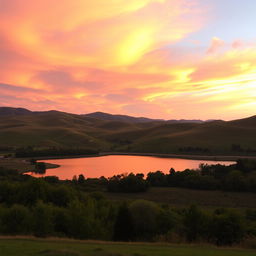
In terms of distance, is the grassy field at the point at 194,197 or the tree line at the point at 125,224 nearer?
the tree line at the point at 125,224

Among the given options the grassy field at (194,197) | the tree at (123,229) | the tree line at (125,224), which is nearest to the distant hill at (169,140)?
the grassy field at (194,197)

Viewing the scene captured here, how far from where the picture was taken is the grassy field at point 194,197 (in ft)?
149

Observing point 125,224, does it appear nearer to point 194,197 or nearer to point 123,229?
point 123,229

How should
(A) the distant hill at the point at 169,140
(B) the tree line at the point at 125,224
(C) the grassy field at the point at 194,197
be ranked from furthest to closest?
(A) the distant hill at the point at 169,140 < (C) the grassy field at the point at 194,197 < (B) the tree line at the point at 125,224

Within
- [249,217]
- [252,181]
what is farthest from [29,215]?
[252,181]

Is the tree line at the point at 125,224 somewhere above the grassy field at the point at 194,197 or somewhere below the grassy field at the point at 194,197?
above

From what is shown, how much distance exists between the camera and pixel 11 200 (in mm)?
34250

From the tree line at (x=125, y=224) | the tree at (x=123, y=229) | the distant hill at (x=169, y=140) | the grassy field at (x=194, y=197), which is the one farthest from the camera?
the distant hill at (x=169, y=140)

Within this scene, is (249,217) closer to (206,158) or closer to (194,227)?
(194,227)

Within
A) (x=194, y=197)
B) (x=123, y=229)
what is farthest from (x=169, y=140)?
(x=123, y=229)

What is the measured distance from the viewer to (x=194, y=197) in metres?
50.2

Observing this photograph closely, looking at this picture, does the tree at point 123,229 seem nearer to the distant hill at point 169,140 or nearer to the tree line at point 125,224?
the tree line at point 125,224

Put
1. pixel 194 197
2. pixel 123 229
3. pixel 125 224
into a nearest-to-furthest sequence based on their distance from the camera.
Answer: pixel 123 229
pixel 125 224
pixel 194 197

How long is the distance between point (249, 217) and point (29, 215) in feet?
72.3
